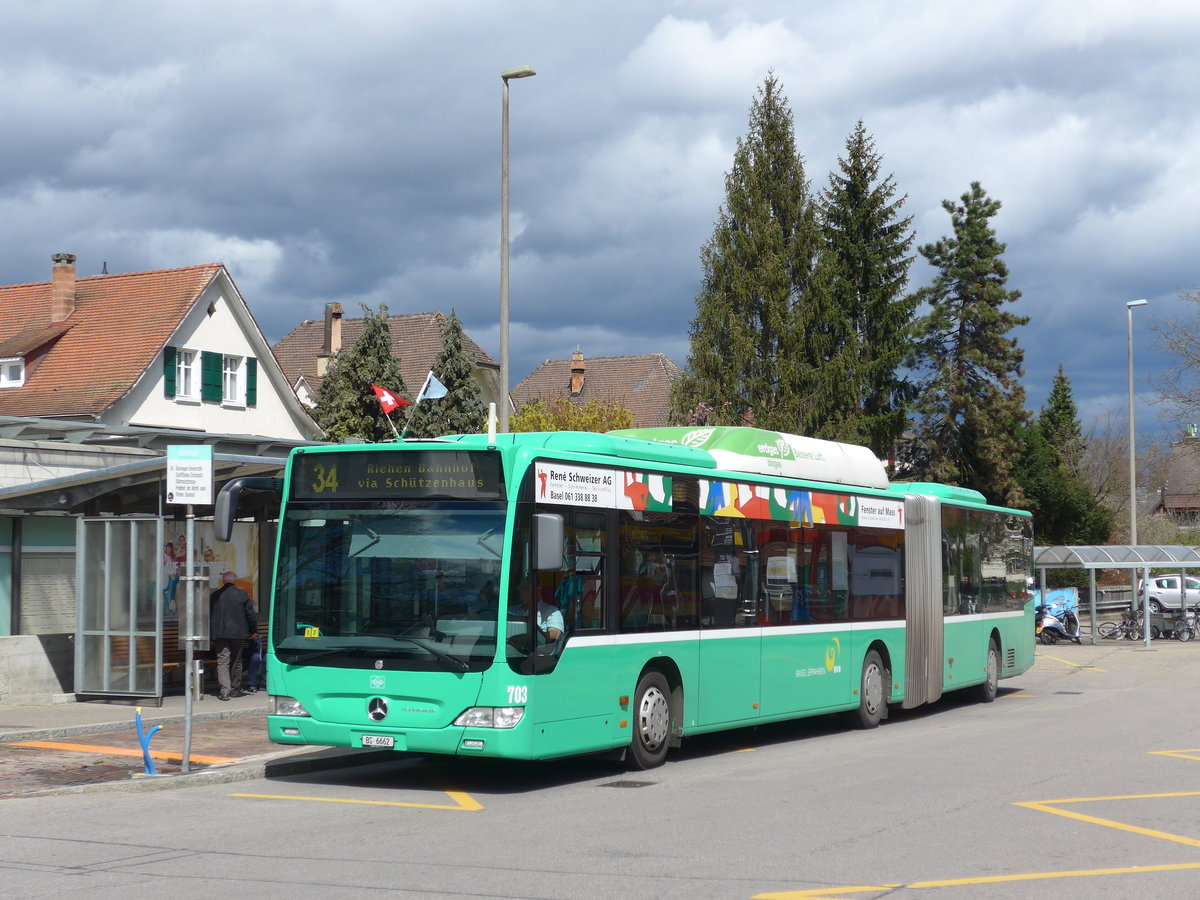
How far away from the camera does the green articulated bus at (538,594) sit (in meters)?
11.8

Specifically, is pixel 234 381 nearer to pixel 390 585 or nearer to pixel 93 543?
pixel 93 543

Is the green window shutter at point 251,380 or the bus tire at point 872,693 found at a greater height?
the green window shutter at point 251,380

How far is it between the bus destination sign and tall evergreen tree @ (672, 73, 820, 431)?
1690 inches

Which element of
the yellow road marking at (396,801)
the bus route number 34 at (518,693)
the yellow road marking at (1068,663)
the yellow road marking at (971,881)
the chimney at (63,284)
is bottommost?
the yellow road marking at (1068,663)

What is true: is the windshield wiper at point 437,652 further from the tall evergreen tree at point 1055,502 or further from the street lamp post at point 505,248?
the tall evergreen tree at point 1055,502

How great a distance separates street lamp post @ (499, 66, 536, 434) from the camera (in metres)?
22.4

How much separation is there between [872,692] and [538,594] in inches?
300

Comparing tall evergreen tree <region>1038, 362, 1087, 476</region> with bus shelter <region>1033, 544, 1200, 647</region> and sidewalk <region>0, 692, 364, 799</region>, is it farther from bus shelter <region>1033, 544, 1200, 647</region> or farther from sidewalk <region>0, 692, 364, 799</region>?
sidewalk <region>0, 692, 364, 799</region>

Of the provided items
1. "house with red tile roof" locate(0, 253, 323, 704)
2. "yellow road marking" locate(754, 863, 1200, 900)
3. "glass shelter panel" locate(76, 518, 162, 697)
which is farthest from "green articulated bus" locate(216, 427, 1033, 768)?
"glass shelter panel" locate(76, 518, 162, 697)

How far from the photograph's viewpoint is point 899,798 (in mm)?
11430

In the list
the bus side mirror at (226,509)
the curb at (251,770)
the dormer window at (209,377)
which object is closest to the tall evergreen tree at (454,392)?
the dormer window at (209,377)

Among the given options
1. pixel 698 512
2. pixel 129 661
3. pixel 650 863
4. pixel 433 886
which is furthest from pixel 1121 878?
pixel 129 661

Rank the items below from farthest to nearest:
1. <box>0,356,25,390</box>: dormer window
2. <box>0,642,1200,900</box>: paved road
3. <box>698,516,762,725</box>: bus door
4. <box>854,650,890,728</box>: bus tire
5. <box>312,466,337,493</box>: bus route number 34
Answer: <box>0,356,25,390</box>: dormer window
<box>854,650,890,728</box>: bus tire
<box>698,516,762,725</box>: bus door
<box>312,466,337,493</box>: bus route number 34
<box>0,642,1200,900</box>: paved road

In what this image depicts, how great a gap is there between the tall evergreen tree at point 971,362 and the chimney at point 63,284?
2962 centimetres
